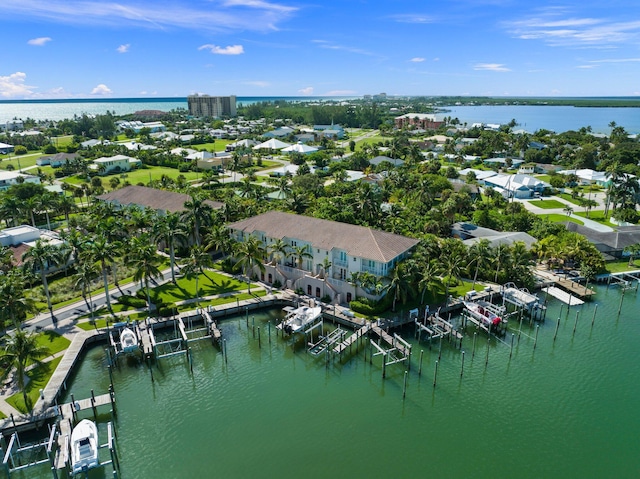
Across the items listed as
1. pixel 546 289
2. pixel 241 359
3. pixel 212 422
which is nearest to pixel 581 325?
pixel 546 289

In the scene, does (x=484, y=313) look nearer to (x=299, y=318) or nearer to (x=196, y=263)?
(x=299, y=318)

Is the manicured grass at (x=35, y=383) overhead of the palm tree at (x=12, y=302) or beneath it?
beneath

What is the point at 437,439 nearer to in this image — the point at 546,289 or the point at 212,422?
the point at 212,422

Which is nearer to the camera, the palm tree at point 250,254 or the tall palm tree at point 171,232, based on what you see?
the palm tree at point 250,254

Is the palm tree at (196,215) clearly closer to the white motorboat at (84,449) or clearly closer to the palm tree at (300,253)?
the palm tree at (300,253)

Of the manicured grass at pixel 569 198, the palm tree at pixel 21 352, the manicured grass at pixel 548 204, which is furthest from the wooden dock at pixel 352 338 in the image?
the manicured grass at pixel 569 198

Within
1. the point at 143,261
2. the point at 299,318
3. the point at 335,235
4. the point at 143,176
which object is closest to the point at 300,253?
the point at 335,235

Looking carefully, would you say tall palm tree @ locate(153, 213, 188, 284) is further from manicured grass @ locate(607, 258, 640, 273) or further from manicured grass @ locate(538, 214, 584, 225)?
manicured grass @ locate(538, 214, 584, 225)
